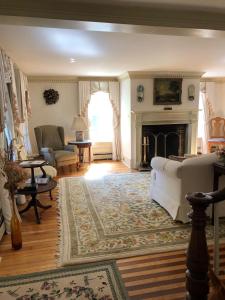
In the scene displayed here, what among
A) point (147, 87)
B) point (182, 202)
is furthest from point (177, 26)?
point (147, 87)

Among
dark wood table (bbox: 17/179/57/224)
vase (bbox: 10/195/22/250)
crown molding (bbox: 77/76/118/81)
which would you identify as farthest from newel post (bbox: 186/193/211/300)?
crown molding (bbox: 77/76/118/81)

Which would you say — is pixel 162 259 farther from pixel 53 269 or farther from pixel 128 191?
pixel 128 191

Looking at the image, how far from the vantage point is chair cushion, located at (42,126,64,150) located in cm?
611

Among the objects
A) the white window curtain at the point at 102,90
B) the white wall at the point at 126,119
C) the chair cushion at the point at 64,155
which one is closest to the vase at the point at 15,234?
A: the chair cushion at the point at 64,155

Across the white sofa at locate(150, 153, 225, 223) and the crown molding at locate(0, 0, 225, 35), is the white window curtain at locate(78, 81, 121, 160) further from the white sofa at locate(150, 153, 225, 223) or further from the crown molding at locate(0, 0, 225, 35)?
the crown molding at locate(0, 0, 225, 35)

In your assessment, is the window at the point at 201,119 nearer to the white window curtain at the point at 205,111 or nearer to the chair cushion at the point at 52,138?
the white window curtain at the point at 205,111

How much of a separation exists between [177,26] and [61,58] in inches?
98.0

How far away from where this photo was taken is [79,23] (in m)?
2.09

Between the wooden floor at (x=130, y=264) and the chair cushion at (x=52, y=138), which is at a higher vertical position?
the chair cushion at (x=52, y=138)

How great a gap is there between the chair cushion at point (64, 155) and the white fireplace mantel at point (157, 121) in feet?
4.97

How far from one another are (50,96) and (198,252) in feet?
19.8

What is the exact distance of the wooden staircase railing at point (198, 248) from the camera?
1053mm

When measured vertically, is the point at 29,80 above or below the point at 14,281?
above

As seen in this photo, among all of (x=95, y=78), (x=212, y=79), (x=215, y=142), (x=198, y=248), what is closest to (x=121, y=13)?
(x=198, y=248)
